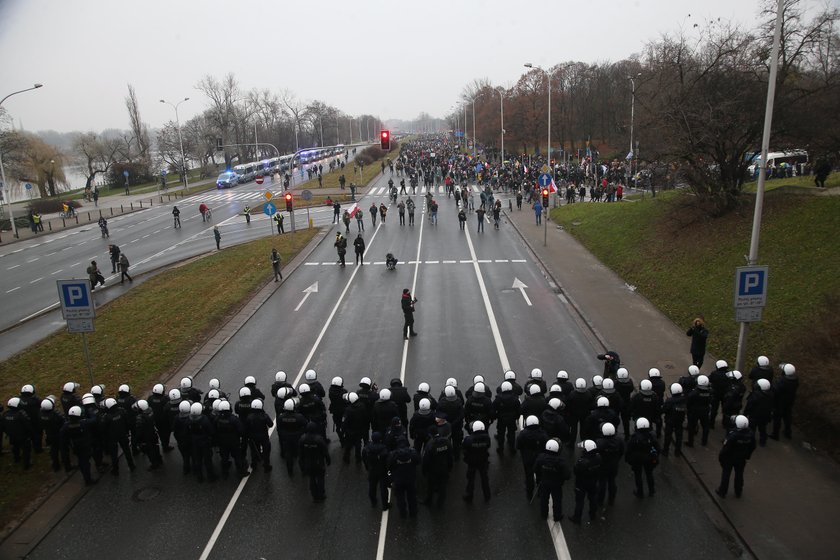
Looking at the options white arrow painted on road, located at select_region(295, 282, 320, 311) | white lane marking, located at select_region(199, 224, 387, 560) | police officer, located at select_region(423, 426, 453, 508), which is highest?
police officer, located at select_region(423, 426, 453, 508)

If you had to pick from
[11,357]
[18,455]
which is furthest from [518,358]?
[11,357]

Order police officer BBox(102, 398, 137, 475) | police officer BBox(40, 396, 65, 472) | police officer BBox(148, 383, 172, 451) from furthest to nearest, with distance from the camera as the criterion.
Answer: police officer BBox(148, 383, 172, 451) → police officer BBox(40, 396, 65, 472) → police officer BBox(102, 398, 137, 475)

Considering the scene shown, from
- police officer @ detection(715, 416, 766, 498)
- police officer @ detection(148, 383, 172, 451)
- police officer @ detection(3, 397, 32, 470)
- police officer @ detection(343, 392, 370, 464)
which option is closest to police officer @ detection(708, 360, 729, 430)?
police officer @ detection(715, 416, 766, 498)

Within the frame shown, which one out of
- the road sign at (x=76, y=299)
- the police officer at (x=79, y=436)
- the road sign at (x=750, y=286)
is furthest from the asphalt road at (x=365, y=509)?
the road sign at (x=750, y=286)

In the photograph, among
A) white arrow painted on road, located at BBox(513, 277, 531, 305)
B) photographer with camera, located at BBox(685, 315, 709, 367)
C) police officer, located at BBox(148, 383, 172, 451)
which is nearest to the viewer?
police officer, located at BBox(148, 383, 172, 451)

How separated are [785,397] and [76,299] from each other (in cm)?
1335

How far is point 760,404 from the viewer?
32.0 ft

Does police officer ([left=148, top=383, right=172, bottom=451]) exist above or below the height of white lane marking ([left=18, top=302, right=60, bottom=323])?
above

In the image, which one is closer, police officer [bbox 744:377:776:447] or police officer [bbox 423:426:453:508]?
police officer [bbox 423:426:453:508]

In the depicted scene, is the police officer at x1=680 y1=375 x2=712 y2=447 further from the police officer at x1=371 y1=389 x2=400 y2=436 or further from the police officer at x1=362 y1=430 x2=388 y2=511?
the police officer at x1=362 y1=430 x2=388 y2=511

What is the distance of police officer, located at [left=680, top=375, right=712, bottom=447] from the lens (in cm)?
994

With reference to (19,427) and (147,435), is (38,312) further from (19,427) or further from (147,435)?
(147,435)

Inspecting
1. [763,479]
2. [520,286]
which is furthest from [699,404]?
[520,286]

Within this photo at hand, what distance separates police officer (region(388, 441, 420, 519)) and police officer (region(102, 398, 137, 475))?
4.87 m
